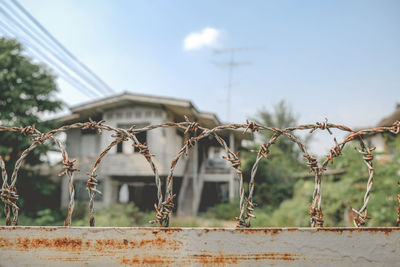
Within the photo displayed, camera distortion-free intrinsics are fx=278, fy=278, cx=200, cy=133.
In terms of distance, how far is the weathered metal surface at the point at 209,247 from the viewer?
88cm

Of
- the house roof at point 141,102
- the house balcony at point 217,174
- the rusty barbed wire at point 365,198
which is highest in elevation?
the house roof at point 141,102

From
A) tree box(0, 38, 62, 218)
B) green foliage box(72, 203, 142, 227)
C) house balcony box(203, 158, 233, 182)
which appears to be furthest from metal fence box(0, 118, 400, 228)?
house balcony box(203, 158, 233, 182)

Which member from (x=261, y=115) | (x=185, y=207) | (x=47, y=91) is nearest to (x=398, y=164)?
(x=185, y=207)

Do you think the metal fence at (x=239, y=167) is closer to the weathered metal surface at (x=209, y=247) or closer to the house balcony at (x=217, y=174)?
the weathered metal surface at (x=209, y=247)

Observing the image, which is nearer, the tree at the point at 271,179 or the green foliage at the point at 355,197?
the green foliage at the point at 355,197

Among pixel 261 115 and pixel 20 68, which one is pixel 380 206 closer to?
pixel 20 68

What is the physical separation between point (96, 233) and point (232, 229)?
17.7 inches

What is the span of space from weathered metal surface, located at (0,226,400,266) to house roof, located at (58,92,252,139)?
11649 millimetres

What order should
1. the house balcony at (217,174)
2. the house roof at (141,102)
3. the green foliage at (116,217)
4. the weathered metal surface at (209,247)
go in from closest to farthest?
1. the weathered metal surface at (209,247)
2. the green foliage at (116,217)
3. the house roof at (141,102)
4. the house balcony at (217,174)

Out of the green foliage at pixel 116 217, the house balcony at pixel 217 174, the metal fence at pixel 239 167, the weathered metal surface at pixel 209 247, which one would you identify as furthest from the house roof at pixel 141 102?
the weathered metal surface at pixel 209 247

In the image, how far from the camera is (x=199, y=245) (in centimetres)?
90

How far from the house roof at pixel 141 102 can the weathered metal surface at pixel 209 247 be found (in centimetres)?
1165

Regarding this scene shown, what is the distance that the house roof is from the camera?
504 inches

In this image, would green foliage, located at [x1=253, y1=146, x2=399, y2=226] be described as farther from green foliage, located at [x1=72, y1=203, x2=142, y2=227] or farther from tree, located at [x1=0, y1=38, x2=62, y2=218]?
tree, located at [x1=0, y1=38, x2=62, y2=218]
